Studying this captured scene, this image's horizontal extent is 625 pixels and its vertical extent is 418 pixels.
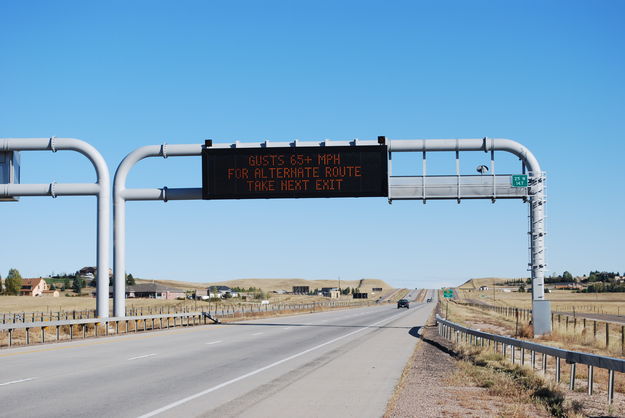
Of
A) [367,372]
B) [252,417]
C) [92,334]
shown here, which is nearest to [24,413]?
[252,417]

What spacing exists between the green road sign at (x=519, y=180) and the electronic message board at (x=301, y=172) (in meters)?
5.77

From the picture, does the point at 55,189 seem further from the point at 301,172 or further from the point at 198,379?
the point at 198,379

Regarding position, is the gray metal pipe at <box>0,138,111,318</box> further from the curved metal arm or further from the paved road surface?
the paved road surface

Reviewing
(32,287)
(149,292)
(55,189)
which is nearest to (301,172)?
(55,189)

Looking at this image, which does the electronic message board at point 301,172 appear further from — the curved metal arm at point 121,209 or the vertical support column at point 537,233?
the vertical support column at point 537,233

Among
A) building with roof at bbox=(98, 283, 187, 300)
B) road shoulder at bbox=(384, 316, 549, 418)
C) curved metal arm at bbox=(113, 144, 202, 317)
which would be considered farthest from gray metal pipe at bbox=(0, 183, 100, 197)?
building with roof at bbox=(98, 283, 187, 300)

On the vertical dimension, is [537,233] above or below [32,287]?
above

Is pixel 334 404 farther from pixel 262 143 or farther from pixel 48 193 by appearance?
pixel 48 193

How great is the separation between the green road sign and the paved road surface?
9796 millimetres

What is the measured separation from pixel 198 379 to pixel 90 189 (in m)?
19.7

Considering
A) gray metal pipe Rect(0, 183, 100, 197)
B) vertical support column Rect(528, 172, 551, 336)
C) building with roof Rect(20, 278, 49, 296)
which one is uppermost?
gray metal pipe Rect(0, 183, 100, 197)

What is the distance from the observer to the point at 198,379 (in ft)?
50.3

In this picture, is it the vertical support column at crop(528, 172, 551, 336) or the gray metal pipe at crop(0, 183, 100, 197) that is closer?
the vertical support column at crop(528, 172, 551, 336)

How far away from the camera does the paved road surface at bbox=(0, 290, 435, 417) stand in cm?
1132
